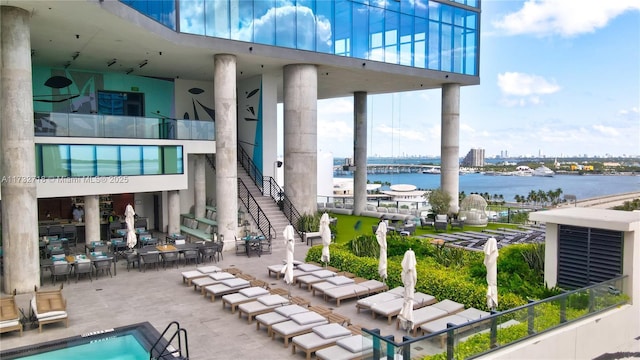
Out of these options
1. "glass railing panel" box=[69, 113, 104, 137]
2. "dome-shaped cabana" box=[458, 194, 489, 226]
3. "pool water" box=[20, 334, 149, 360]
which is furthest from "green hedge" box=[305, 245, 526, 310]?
"dome-shaped cabana" box=[458, 194, 489, 226]

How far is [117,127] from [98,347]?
12.2 meters

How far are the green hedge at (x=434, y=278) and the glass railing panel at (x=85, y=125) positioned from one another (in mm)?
10327

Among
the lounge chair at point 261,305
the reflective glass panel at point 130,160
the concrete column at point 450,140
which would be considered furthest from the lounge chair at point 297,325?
the concrete column at point 450,140

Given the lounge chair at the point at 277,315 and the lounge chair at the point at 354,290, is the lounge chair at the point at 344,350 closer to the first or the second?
the lounge chair at the point at 277,315

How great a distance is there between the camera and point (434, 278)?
1342 cm

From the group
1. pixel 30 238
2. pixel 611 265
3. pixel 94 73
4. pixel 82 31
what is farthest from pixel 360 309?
pixel 94 73

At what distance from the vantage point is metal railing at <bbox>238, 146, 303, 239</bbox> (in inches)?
A: 980

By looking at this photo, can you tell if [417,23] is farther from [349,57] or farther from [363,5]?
[349,57]

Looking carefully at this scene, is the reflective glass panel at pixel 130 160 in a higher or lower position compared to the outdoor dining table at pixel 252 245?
higher

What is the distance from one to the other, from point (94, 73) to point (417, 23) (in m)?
18.6

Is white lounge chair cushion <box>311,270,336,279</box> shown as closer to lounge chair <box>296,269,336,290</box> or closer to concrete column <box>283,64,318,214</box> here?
lounge chair <box>296,269,336,290</box>

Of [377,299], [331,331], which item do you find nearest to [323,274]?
[377,299]

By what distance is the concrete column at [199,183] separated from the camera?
25344mm

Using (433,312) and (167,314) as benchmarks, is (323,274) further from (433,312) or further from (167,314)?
(167,314)
